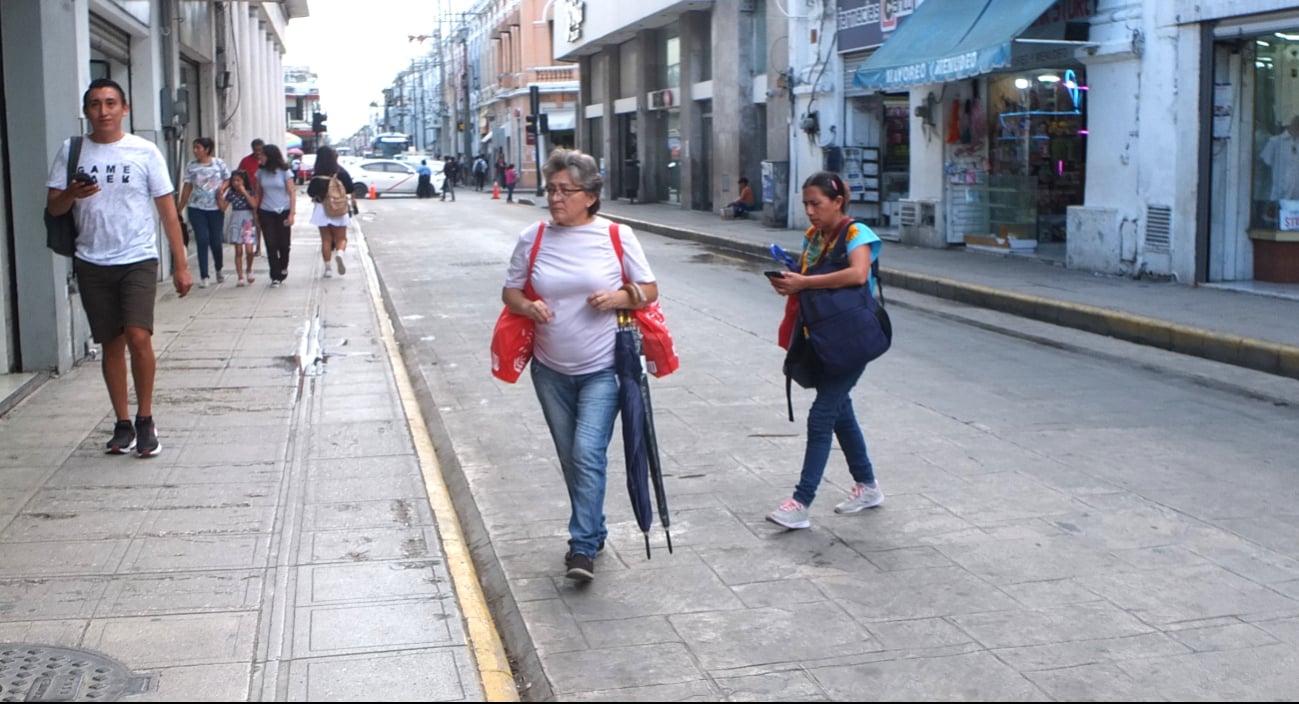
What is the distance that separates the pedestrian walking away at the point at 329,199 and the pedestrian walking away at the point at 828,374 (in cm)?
1150

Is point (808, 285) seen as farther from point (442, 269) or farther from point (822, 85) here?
point (822, 85)

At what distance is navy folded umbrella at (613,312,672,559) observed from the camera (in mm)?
5391

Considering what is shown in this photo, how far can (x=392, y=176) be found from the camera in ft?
167

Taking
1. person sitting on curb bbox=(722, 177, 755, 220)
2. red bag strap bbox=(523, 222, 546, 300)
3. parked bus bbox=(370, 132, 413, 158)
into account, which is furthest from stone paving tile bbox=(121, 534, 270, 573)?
parked bus bbox=(370, 132, 413, 158)

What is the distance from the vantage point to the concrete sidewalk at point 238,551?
458 centimetres

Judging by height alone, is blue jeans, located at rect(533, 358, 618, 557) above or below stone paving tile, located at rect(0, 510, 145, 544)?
above

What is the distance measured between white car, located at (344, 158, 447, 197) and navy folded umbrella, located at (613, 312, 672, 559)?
45590 mm

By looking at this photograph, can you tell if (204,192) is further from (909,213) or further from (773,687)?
(773,687)

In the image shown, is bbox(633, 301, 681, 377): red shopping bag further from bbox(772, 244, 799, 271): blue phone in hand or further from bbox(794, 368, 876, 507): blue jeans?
bbox(794, 368, 876, 507): blue jeans

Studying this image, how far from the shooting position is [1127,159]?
1605 cm

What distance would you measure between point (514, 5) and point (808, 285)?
61603 mm

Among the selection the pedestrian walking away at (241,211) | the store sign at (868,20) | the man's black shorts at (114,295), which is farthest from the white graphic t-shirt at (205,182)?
the store sign at (868,20)

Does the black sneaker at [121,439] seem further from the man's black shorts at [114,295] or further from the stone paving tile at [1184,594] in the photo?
the stone paving tile at [1184,594]

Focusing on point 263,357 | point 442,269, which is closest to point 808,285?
point 263,357
